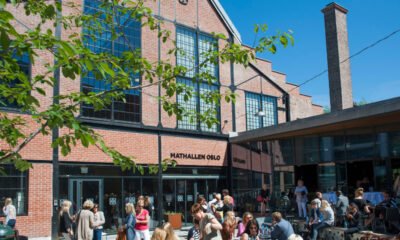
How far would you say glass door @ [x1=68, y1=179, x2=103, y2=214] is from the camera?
61.8 ft

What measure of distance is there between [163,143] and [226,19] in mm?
9229

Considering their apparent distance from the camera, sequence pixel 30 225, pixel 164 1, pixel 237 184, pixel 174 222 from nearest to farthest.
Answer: pixel 30 225, pixel 174 222, pixel 164 1, pixel 237 184

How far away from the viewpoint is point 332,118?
55.1 ft

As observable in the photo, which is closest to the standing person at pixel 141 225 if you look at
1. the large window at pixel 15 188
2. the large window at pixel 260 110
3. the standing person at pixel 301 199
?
the large window at pixel 15 188

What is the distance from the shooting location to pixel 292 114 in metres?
30.1

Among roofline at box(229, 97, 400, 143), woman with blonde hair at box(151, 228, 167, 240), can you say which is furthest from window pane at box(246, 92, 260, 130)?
woman with blonde hair at box(151, 228, 167, 240)

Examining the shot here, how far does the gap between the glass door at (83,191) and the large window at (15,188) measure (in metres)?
1.92

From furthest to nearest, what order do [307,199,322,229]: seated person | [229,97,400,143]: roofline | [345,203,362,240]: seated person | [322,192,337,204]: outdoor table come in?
[322,192,337,204]: outdoor table, [307,199,322,229]: seated person, [229,97,400,143]: roofline, [345,203,362,240]: seated person

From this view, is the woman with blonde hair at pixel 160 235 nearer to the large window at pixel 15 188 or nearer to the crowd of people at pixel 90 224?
the crowd of people at pixel 90 224

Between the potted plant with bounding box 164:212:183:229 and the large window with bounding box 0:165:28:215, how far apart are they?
7108 millimetres

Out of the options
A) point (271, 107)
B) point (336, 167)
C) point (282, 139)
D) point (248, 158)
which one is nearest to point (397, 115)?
point (336, 167)

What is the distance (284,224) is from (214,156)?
15529 mm

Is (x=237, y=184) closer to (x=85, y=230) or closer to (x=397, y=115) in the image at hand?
(x=397, y=115)

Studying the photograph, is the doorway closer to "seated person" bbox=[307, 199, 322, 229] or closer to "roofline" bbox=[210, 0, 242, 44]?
"seated person" bbox=[307, 199, 322, 229]
